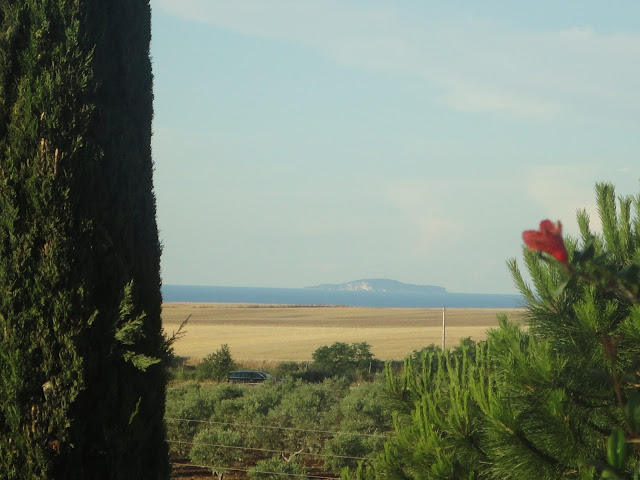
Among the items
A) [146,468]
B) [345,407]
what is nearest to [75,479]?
[146,468]

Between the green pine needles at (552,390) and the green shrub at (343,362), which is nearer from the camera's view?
the green pine needles at (552,390)

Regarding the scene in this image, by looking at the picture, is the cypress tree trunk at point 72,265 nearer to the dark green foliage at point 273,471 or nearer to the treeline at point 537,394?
the treeline at point 537,394

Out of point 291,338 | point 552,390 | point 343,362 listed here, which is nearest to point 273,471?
point 552,390

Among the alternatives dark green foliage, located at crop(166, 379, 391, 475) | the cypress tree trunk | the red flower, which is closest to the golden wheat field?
dark green foliage, located at crop(166, 379, 391, 475)

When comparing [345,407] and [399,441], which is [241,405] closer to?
[345,407]

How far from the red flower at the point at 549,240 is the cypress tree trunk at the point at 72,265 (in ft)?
13.3

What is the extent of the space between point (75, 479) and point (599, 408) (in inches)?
133

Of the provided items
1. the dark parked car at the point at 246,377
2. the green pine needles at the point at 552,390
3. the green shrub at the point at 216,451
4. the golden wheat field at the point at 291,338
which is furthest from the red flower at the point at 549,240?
the golden wheat field at the point at 291,338

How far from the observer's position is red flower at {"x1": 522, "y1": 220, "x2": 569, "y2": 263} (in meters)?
0.95

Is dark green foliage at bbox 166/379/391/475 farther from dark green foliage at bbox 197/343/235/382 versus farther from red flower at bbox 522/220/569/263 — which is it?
dark green foliage at bbox 197/343/235/382

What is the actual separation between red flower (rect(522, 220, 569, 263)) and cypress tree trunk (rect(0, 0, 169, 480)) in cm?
404

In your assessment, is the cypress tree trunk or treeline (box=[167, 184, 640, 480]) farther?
the cypress tree trunk

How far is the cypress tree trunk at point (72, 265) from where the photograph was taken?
14.9 feet

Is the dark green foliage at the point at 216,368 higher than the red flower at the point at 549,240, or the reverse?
the red flower at the point at 549,240
